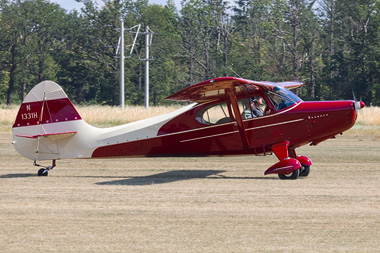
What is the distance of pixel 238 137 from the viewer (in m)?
13.0

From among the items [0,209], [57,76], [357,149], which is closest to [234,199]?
[0,209]

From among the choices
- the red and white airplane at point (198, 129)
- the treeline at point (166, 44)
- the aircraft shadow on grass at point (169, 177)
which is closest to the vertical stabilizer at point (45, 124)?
the red and white airplane at point (198, 129)

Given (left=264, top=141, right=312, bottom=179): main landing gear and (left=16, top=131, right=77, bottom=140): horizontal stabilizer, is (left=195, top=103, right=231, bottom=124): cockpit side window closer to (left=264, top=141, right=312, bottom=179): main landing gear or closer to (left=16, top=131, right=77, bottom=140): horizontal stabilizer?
(left=264, top=141, right=312, bottom=179): main landing gear

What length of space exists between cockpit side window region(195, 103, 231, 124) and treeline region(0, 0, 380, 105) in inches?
1900

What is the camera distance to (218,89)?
1253 cm

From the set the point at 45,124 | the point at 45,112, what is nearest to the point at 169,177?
the point at 45,124

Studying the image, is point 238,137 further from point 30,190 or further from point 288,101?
point 30,190

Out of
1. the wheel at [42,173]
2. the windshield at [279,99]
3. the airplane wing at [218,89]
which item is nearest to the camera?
the airplane wing at [218,89]

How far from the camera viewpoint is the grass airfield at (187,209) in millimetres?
7129

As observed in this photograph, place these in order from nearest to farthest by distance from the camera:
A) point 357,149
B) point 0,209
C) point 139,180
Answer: point 0,209
point 139,180
point 357,149

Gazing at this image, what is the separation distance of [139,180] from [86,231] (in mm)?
5186

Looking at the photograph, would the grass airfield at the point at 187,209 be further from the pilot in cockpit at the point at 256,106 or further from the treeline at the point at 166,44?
the treeline at the point at 166,44

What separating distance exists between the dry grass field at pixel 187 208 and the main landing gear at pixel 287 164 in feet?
0.77

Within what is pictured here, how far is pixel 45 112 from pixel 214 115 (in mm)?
3791
